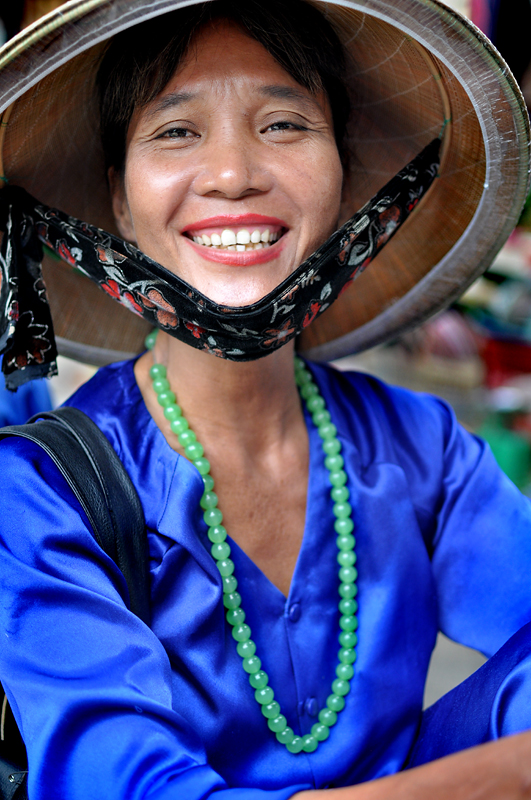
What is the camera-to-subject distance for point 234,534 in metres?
1.29

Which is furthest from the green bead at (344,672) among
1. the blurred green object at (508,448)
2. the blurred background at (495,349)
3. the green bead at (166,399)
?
the blurred green object at (508,448)

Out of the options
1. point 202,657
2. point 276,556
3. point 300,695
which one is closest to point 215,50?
point 276,556

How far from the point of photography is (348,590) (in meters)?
1.32

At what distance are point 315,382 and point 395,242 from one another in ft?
1.14

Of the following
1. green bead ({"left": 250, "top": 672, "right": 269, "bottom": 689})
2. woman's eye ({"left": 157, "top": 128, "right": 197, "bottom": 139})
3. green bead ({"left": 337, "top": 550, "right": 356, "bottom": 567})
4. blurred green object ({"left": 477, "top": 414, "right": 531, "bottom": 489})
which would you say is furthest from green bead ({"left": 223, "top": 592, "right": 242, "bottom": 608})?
blurred green object ({"left": 477, "top": 414, "right": 531, "bottom": 489})

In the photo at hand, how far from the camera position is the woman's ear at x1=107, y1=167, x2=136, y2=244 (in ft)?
Result: 4.53

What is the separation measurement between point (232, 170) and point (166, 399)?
428 millimetres

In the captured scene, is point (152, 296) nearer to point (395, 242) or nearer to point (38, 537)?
point (38, 537)

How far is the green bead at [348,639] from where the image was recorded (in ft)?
4.25

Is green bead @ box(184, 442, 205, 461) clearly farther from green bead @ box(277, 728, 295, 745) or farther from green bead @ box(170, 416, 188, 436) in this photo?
green bead @ box(277, 728, 295, 745)

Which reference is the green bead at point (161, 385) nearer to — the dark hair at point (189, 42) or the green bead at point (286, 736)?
the dark hair at point (189, 42)

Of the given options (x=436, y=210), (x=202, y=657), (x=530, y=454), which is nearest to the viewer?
(x=202, y=657)

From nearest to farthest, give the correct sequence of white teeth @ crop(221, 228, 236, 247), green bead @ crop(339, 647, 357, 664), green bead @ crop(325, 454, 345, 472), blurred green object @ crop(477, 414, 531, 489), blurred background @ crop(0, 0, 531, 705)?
1. white teeth @ crop(221, 228, 236, 247)
2. green bead @ crop(339, 647, 357, 664)
3. green bead @ crop(325, 454, 345, 472)
4. blurred background @ crop(0, 0, 531, 705)
5. blurred green object @ crop(477, 414, 531, 489)

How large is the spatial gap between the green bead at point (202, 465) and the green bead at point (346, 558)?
0.28 metres
